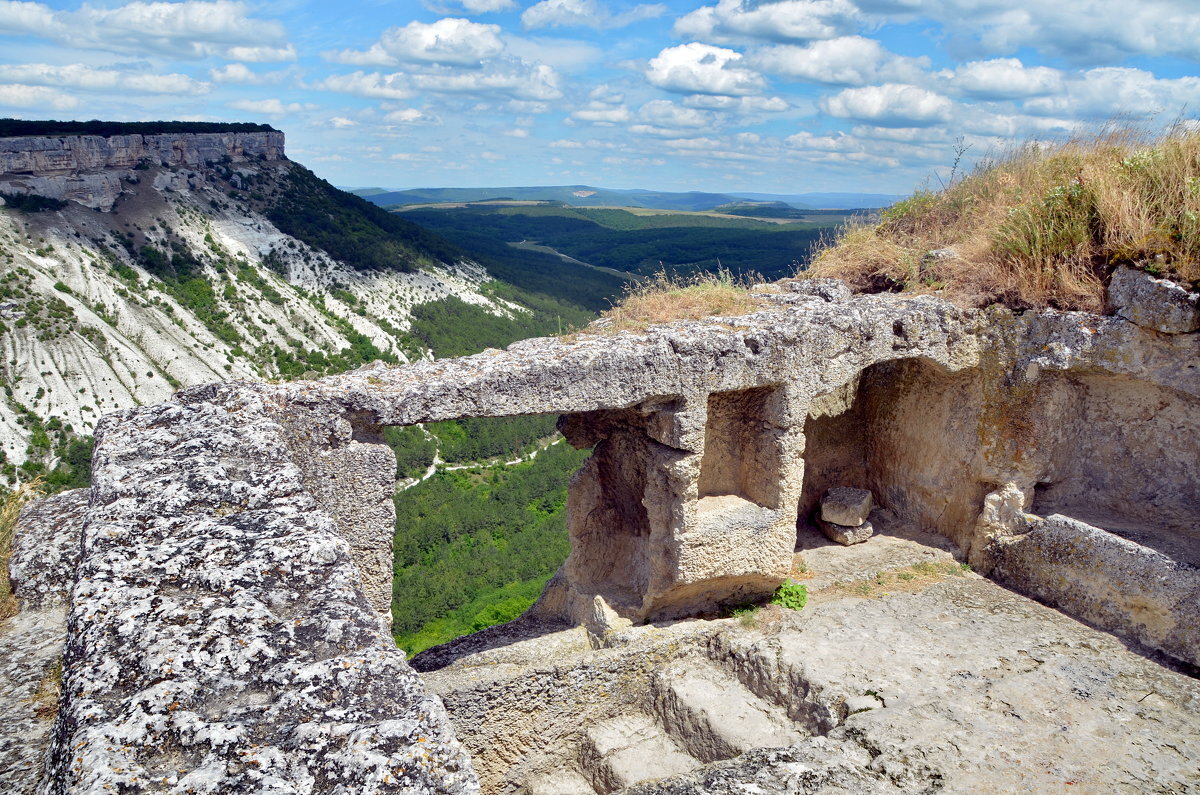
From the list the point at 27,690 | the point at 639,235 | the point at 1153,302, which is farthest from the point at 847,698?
the point at 639,235

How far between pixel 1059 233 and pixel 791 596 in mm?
4460

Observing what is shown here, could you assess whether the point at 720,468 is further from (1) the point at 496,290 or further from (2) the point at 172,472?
(1) the point at 496,290

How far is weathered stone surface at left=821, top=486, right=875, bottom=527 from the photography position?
341 inches

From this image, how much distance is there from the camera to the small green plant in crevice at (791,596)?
7645mm

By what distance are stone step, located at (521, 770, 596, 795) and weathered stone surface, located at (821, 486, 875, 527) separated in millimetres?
3928

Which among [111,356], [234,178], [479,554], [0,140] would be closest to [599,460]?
[479,554]

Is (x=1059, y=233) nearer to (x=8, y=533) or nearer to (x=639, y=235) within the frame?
(x=8, y=533)

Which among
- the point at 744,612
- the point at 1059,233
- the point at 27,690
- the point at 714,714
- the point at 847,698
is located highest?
the point at 1059,233

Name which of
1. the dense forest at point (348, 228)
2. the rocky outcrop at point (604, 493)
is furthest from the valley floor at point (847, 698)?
the dense forest at point (348, 228)

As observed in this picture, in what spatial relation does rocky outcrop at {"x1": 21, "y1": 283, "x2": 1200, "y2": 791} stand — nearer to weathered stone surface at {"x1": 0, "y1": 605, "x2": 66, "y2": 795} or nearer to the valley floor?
the valley floor

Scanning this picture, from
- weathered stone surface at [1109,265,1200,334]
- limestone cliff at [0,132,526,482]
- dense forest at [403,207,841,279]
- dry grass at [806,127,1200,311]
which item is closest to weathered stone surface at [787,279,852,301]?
dry grass at [806,127,1200,311]

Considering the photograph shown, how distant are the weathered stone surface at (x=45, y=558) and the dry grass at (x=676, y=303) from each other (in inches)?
176

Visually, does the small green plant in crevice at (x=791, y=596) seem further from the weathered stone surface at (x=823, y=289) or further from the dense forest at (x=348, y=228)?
the dense forest at (x=348, y=228)

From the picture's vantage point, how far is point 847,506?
867 centimetres
